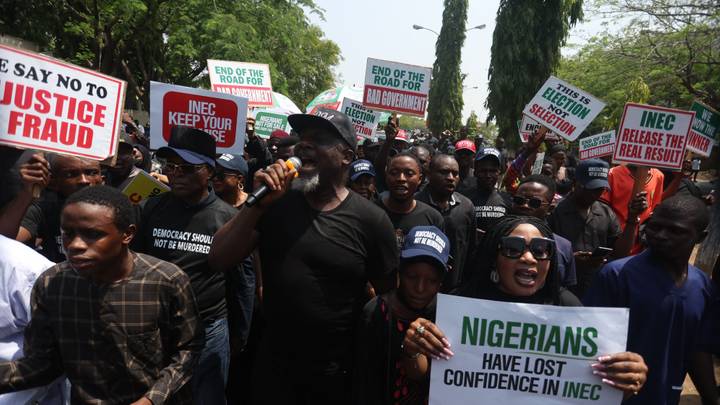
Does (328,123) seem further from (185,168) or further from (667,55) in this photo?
(667,55)

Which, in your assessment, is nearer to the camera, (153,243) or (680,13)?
(153,243)

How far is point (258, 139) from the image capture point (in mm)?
7250

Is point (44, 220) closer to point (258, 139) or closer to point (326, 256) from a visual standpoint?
point (326, 256)

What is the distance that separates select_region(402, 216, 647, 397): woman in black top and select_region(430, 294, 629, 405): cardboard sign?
0.05m

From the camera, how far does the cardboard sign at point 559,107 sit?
6766 mm

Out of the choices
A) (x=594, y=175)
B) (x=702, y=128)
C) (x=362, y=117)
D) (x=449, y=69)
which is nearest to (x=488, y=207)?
(x=594, y=175)

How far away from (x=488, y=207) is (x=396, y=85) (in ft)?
10.8

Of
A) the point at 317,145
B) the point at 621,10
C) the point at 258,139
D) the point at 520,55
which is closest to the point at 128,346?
the point at 317,145

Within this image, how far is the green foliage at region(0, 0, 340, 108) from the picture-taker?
15953mm

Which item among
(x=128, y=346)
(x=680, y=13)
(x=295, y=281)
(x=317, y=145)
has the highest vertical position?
(x=680, y=13)

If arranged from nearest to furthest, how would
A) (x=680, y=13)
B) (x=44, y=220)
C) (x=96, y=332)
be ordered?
(x=96, y=332), (x=44, y=220), (x=680, y=13)

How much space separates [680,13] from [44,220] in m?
15.4

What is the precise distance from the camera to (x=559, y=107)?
6.86m

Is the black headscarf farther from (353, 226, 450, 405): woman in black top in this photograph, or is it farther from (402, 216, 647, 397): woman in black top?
(353, 226, 450, 405): woman in black top
